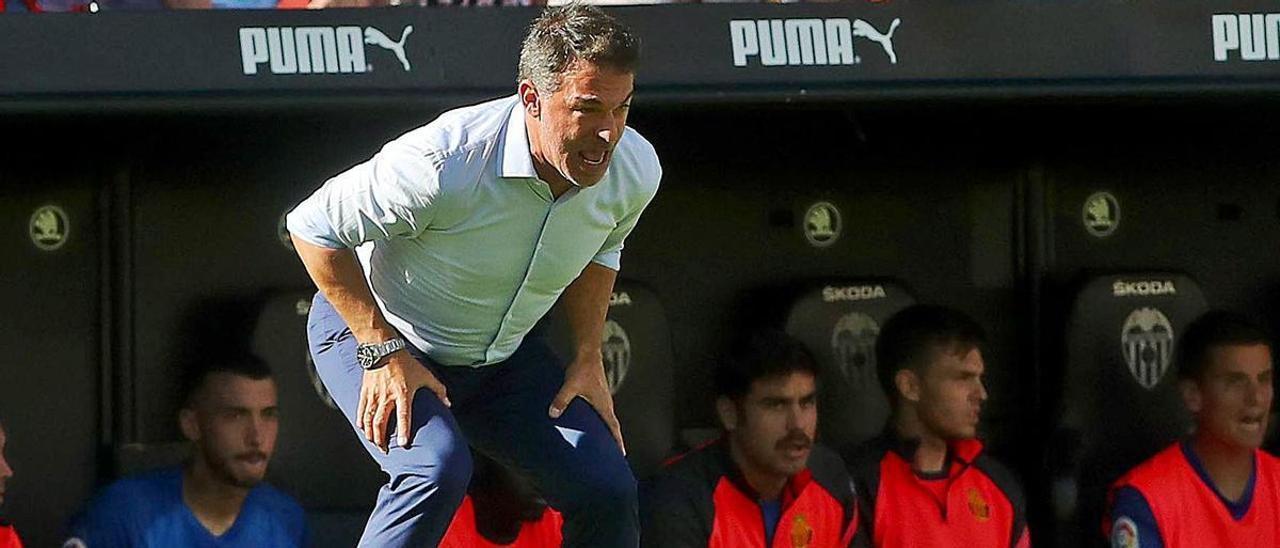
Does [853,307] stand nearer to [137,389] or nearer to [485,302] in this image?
[137,389]

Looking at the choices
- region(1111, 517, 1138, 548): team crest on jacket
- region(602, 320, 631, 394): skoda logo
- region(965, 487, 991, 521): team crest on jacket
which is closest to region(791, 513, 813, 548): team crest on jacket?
region(965, 487, 991, 521): team crest on jacket

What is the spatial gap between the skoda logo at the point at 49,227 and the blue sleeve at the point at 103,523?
0.71m

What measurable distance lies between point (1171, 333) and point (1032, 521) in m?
0.63

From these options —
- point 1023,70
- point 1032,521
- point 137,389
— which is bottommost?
point 1032,521

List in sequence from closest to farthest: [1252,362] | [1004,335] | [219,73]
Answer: [219,73] → [1252,362] → [1004,335]

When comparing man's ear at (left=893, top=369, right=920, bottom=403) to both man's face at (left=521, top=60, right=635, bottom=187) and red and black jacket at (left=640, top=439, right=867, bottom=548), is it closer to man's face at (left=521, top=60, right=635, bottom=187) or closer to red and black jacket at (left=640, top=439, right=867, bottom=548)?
red and black jacket at (left=640, top=439, right=867, bottom=548)

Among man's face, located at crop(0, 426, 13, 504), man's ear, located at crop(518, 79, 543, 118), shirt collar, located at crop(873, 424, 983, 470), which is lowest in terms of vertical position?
shirt collar, located at crop(873, 424, 983, 470)

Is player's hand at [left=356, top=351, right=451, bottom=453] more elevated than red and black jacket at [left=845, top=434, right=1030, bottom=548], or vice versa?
player's hand at [left=356, top=351, right=451, bottom=453]

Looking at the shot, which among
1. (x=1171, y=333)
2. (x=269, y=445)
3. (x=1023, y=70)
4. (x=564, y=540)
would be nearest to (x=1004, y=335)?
(x=1171, y=333)

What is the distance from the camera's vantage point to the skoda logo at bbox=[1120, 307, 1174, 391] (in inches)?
264

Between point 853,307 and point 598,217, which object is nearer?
point 598,217

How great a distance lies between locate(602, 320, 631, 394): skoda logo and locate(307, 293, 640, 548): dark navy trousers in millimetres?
1666

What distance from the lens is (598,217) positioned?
176 inches

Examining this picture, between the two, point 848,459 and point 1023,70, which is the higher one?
point 1023,70
